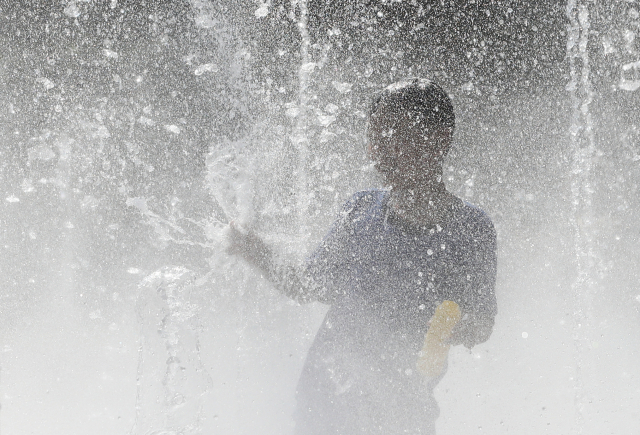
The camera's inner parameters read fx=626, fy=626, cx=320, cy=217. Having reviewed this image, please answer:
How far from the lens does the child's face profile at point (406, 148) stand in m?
1.18

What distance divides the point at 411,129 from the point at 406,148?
0.04 m

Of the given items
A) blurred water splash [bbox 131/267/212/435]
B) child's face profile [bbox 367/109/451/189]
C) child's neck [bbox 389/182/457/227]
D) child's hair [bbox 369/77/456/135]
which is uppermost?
child's hair [bbox 369/77/456/135]

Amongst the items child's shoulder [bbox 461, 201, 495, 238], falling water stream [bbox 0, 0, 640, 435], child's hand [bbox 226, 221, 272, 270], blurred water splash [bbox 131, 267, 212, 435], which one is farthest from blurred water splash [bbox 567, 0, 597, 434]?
child's hand [bbox 226, 221, 272, 270]

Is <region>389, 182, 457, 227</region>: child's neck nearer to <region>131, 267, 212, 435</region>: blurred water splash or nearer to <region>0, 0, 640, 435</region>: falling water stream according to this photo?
<region>131, 267, 212, 435</region>: blurred water splash

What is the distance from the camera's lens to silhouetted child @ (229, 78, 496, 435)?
1.12 metres

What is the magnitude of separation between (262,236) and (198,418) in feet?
3.23

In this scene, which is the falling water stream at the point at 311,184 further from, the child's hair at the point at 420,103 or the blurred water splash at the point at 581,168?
the child's hair at the point at 420,103

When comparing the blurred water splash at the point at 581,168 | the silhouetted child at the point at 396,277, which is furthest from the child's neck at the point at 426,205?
the blurred water splash at the point at 581,168

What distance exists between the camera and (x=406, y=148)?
1184 millimetres

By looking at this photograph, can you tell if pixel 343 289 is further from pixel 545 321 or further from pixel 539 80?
pixel 539 80

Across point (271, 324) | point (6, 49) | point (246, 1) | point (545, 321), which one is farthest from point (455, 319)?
point (6, 49)

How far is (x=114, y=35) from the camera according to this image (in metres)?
4.26

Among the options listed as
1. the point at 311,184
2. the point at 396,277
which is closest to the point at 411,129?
the point at 396,277

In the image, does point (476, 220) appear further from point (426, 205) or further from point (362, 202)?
point (362, 202)
